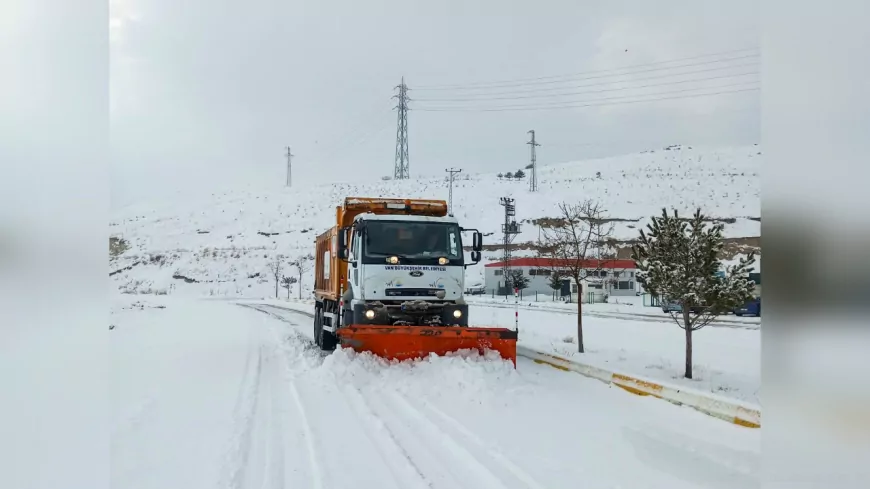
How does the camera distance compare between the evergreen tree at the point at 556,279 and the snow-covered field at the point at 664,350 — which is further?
the evergreen tree at the point at 556,279

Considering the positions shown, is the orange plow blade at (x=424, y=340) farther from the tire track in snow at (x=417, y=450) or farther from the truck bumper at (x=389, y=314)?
the tire track in snow at (x=417, y=450)

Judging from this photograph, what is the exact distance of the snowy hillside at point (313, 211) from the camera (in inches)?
2648

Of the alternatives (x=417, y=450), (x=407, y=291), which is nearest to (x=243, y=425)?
(x=417, y=450)

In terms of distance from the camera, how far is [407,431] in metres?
6.36

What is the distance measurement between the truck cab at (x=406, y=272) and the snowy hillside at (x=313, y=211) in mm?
47961

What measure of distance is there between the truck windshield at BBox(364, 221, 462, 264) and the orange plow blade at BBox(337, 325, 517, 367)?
5.01 feet

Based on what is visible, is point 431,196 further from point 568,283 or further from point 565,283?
point 568,283

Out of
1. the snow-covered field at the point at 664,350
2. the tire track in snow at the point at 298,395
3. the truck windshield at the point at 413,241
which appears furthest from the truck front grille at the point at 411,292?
the snow-covered field at the point at 664,350

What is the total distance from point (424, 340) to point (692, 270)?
4.39 m

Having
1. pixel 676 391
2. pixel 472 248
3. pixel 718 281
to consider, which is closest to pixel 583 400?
pixel 676 391

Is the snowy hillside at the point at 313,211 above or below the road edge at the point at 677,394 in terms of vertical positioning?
above
